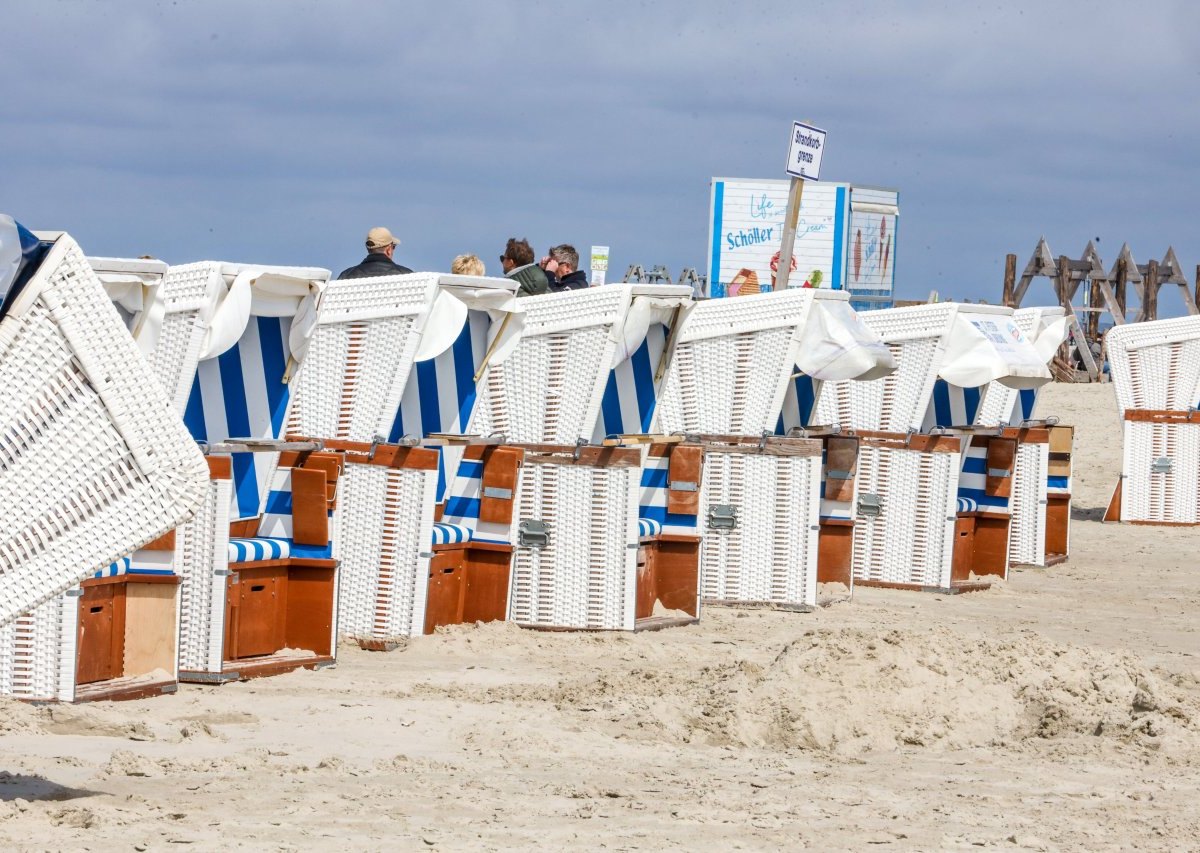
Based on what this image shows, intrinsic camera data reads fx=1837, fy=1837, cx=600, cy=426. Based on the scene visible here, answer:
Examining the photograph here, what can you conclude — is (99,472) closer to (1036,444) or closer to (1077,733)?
(1077,733)

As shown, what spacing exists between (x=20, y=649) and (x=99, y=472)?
2.73m

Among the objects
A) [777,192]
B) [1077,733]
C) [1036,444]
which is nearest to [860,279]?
[777,192]

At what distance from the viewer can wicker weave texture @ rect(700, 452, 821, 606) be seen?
37.5 ft

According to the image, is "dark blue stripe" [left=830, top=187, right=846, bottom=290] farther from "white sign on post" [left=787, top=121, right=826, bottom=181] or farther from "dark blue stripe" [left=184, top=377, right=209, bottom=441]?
"dark blue stripe" [left=184, top=377, right=209, bottom=441]

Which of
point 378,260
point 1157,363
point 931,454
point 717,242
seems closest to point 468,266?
point 378,260

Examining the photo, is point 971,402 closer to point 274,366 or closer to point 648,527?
point 648,527

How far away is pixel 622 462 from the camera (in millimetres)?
10055

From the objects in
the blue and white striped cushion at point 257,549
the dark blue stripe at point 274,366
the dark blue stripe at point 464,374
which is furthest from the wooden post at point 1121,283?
the blue and white striped cushion at point 257,549

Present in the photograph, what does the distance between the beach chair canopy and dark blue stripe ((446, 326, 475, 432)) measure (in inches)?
386

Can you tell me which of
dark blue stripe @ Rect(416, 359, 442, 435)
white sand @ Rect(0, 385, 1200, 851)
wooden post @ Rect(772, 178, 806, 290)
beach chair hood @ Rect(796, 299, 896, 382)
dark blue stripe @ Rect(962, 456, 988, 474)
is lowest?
white sand @ Rect(0, 385, 1200, 851)

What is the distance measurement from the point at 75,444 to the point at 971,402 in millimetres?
10885

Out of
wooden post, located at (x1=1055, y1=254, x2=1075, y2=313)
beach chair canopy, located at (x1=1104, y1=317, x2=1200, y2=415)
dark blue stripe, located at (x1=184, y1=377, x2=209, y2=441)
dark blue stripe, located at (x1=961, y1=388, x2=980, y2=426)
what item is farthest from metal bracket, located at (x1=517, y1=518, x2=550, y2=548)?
wooden post, located at (x1=1055, y1=254, x2=1075, y2=313)

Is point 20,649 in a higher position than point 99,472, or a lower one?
lower

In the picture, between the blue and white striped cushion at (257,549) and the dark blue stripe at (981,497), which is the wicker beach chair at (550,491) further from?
the dark blue stripe at (981,497)
